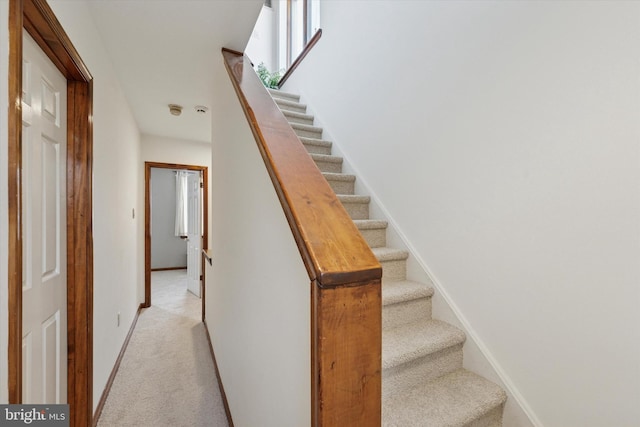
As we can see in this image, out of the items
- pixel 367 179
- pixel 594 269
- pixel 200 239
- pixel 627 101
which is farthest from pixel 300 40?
pixel 594 269

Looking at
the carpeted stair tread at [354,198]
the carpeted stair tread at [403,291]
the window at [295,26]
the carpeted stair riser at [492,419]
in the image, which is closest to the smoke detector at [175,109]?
the window at [295,26]

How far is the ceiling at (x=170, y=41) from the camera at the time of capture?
1543 mm

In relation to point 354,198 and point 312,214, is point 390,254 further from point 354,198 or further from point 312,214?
point 312,214

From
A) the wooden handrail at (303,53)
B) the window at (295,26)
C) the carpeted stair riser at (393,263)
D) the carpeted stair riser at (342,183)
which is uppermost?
the window at (295,26)

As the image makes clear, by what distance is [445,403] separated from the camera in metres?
1.25

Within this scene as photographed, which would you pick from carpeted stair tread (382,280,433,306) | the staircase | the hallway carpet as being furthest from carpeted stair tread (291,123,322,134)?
the hallway carpet

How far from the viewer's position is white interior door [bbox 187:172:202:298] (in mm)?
4094

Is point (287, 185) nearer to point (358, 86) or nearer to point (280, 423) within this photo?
point (280, 423)

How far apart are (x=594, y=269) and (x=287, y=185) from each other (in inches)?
46.7

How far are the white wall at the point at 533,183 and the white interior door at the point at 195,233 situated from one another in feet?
9.99

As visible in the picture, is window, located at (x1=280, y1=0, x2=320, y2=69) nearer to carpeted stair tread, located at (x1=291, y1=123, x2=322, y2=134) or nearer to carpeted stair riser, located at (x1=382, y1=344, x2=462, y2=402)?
carpeted stair tread, located at (x1=291, y1=123, x2=322, y2=134)

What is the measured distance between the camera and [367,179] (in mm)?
2252

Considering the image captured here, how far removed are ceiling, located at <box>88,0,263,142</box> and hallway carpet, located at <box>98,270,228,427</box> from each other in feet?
7.25
